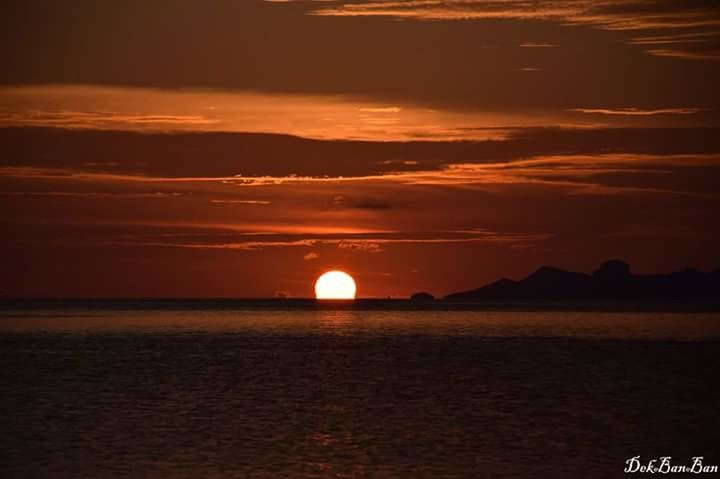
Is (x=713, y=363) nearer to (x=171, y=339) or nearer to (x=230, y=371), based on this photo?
(x=230, y=371)

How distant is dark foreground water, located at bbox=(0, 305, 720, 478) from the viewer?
4409 cm

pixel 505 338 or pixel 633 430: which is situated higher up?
pixel 505 338

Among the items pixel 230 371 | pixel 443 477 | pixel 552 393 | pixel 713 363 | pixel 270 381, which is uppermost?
pixel 713 363

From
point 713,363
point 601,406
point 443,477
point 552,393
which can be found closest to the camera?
point 443,477

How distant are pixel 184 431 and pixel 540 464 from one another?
16.6 meters

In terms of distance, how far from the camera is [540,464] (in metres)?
43.9

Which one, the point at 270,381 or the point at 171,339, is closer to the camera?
the point at 270,381

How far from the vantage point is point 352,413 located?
60.1m

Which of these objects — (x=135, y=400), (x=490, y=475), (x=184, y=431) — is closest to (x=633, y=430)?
(x=490, y=475)

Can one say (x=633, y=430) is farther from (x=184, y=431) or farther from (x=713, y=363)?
(x=713, y=363)

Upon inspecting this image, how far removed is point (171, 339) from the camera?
505 ft

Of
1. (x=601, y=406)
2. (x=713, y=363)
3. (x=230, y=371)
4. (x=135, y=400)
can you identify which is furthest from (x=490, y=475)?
(x=713, y=363)

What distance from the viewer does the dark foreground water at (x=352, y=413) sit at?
44094 millimetres

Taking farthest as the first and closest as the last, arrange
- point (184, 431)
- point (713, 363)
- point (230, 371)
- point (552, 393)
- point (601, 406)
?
point (713, 363), point (230, 371), point (552, 393), point (601, 406), point (184, 431)
